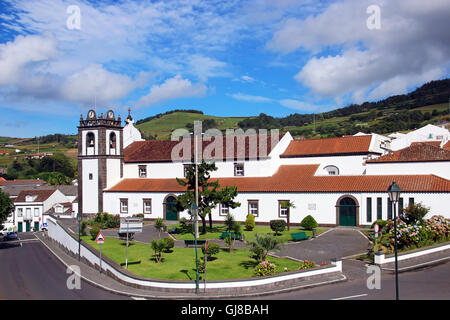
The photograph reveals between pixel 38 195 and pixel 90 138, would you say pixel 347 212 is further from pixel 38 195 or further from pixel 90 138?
pixel 38 195

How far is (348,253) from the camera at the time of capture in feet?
90.8

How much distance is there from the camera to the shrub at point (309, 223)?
36562mm

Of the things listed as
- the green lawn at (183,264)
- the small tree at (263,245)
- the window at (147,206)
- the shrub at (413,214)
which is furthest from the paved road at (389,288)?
the window at (147,206)

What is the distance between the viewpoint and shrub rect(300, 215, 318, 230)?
120 ft

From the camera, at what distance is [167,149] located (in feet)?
166

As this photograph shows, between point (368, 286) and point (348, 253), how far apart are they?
8.36 m

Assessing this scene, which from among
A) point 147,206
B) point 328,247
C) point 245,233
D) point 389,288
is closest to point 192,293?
point 389,288

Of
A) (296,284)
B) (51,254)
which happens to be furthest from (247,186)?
(296,284)

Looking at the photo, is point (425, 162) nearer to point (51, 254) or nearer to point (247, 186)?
point (247, 186)

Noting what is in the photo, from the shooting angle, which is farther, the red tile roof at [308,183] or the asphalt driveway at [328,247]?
the red tile roof at [308,183]

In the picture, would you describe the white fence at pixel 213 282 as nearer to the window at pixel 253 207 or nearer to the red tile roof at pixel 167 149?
the window at pixel 253 207

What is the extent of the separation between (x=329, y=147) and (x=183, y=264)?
2542cm

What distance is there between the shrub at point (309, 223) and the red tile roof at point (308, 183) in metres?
3.27

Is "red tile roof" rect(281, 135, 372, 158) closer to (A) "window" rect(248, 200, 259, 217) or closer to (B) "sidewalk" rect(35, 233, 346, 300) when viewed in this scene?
(A) "window" rect(248, 200, 259, 217)
